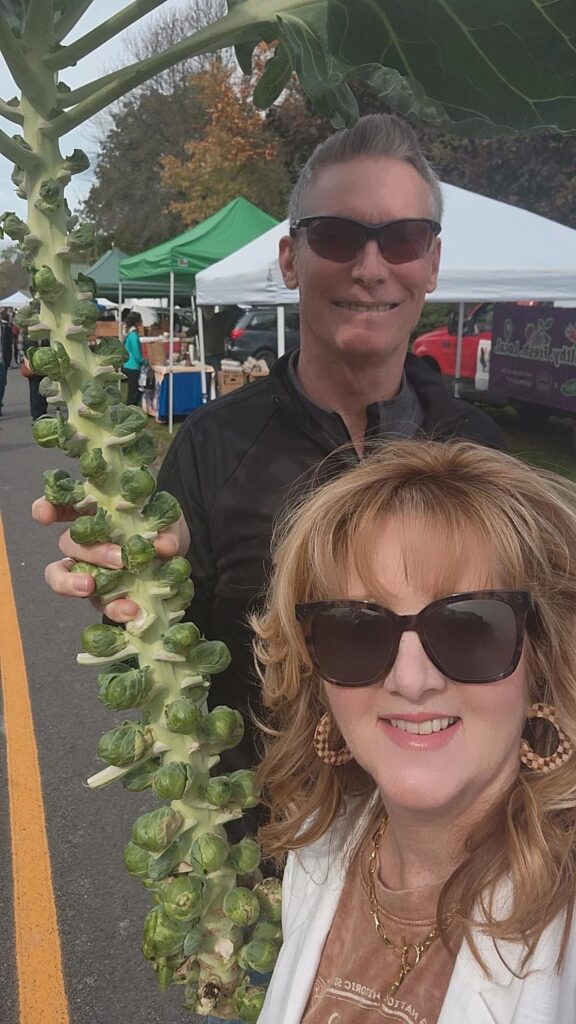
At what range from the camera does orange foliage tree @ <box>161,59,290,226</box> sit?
26297mm

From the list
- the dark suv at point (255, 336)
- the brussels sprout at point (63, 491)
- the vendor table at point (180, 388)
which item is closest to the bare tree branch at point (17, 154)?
the brussels sprout at point (63, 491)

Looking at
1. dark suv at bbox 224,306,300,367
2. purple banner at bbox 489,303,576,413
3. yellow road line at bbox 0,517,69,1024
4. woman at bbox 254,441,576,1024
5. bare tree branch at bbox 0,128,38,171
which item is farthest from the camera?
dark suv at bbox 224,306,300,367

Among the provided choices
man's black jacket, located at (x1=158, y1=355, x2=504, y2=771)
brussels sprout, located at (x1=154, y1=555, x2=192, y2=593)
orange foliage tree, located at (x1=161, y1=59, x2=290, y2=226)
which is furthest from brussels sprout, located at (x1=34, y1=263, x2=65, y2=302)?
orange foliage tree, located at (x1=161, y1=59, x2=290, y2=226)

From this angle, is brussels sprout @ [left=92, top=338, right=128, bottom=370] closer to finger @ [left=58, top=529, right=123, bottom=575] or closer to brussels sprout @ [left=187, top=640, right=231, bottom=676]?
finger @ [left=58, top=529, right=123, bottom=575]

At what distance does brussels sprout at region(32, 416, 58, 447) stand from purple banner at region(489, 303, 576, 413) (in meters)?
11.8

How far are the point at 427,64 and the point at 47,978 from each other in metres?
3.21

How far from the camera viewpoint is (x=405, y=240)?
74.2 inches

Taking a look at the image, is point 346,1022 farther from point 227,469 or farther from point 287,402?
point 287,402

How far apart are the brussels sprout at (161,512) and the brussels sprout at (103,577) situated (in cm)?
8

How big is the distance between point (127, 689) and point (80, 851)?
9.74 ft

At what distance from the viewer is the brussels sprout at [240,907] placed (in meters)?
1.19

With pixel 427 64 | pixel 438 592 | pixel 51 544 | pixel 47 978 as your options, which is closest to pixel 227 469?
pixel 438 592

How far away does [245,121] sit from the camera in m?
26.2

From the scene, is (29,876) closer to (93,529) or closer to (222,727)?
(222,727)
